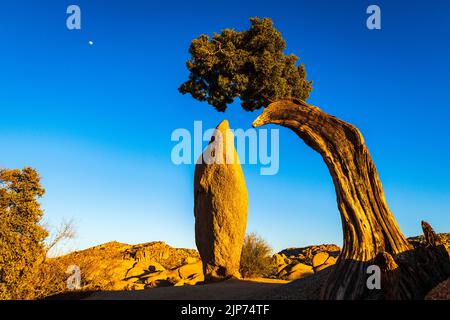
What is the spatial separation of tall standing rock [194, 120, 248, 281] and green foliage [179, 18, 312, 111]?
6551 mm

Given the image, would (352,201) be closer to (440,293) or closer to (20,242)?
(440,293)

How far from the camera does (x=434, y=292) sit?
8.69m

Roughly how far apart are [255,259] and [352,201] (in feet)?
56.9

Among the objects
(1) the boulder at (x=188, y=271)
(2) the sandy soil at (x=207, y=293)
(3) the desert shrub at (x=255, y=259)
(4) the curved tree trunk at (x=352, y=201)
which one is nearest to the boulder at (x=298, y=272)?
(3) the desert shrub at (x=255, y=259)

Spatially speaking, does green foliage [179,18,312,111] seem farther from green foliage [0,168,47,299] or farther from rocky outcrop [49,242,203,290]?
rocky outcrop [49,242,203,290]

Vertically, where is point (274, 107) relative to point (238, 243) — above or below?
above

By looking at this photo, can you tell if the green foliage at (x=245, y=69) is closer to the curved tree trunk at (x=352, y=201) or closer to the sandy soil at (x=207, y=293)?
the curved tree trunk at (x=352, y=201)

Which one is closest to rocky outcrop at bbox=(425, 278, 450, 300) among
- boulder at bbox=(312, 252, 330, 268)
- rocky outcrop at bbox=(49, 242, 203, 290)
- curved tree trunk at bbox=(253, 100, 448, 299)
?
curved tree trunk at bbox=(253, 100, 448, 299)

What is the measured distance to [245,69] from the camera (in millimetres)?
13680

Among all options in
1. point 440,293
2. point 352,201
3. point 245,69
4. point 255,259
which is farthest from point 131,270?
point 440,293

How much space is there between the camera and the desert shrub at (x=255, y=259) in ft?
86.3

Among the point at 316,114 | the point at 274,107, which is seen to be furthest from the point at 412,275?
the point at 274,107
